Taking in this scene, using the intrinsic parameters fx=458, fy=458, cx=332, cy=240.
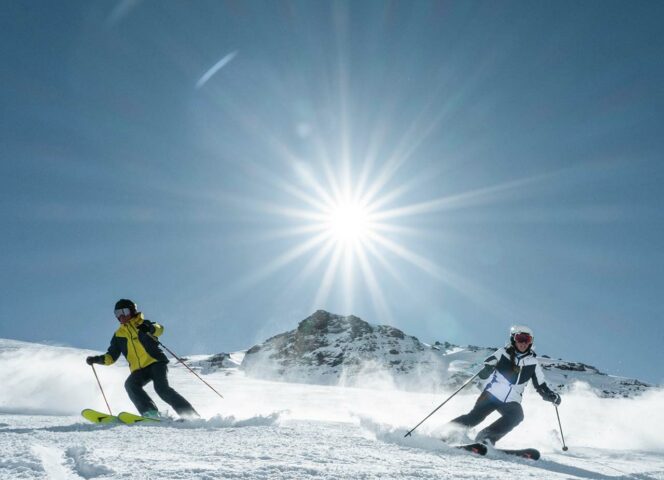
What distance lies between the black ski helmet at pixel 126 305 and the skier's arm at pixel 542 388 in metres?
5.71

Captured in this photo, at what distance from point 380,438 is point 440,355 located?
165 meters

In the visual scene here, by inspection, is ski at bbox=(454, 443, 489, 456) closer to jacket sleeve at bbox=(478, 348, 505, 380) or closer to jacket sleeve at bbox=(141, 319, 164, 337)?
jacket sleeve at bbox=(478, 348, 505, 380)

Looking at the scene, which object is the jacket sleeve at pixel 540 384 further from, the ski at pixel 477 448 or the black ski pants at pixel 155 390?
the black ski pants at pixel 155 390

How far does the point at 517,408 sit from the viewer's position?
553 centimetres

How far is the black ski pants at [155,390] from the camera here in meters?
6.14

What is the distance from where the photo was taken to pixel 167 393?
6.25m

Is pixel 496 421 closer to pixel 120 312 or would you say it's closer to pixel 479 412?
pixel 479 412

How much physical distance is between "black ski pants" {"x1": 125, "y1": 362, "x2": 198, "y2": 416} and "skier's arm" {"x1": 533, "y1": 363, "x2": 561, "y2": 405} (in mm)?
4484

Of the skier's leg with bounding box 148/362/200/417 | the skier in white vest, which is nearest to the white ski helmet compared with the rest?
the skier in white vest

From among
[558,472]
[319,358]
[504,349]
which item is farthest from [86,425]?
[319,358]

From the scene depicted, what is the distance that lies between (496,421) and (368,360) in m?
165

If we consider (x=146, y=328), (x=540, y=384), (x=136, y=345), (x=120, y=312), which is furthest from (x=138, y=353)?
(x=540, y=384)

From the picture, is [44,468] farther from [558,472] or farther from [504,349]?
[504,349]

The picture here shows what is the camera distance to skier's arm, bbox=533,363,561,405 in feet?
18.7
